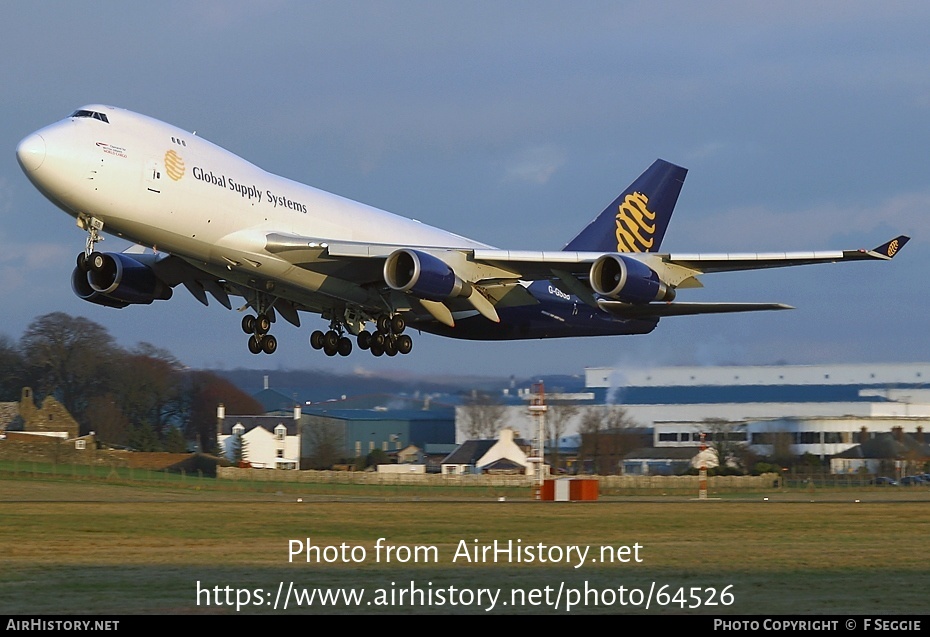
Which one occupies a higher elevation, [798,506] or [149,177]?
[149,177]

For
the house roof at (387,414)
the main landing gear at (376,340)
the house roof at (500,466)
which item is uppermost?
the main landing gear at (376,340)

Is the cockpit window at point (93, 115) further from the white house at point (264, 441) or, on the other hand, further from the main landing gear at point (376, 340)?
the white house at point (264, 441)

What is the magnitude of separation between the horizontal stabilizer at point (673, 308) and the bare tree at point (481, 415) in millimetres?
16025

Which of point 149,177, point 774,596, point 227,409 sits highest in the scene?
point 149,177

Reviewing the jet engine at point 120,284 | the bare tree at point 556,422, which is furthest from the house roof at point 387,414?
the jet engine at point 120,284

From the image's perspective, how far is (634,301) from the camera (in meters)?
30.6

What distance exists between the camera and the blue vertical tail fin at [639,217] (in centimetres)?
3878

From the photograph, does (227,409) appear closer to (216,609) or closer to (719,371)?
(719,371)

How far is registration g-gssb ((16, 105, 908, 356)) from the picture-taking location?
2714 cm

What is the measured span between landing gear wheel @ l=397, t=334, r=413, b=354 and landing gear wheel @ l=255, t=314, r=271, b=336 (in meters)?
3.53

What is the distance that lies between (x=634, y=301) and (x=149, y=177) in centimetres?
1150

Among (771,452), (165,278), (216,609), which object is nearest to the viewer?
(216,609)

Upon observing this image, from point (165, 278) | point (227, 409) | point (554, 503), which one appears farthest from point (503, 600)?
point (227, 409)

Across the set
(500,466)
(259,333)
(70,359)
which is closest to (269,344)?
(259,333)
